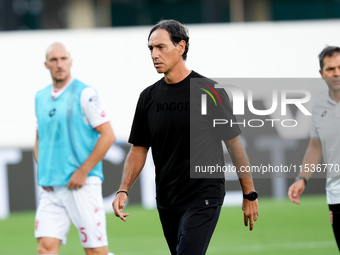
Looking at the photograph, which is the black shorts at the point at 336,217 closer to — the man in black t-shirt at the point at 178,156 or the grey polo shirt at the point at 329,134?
the grey polo shirt at the point at 329,134

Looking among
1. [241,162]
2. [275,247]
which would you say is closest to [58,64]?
[241,162]

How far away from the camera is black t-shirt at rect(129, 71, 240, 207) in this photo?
4207mm

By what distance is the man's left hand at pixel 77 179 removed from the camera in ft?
17.2

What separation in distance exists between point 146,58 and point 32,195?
3.76 metres

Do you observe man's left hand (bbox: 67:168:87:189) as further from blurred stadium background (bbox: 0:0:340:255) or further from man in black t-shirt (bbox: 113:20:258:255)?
blurred stadium background (bbox: 0:0:340:255)

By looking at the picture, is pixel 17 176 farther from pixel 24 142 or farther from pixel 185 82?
pixel 185 82

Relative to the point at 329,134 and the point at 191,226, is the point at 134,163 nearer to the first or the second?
the point at 191,226

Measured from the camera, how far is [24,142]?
41.0 feet

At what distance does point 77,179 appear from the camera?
5.25 metres

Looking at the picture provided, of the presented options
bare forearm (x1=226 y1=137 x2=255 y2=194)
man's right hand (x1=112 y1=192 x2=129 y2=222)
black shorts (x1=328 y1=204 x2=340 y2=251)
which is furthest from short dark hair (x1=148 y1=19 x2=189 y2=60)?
black shorts (x1=328 y1=204 x2=340 y2=251)

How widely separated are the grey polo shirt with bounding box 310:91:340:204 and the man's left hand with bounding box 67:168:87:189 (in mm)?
2022

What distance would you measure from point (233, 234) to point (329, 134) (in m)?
5.15

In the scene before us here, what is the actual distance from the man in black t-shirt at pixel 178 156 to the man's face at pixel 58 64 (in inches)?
55.2

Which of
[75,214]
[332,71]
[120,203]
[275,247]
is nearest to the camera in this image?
[120,203]
